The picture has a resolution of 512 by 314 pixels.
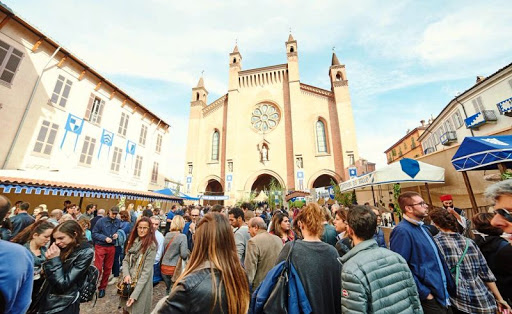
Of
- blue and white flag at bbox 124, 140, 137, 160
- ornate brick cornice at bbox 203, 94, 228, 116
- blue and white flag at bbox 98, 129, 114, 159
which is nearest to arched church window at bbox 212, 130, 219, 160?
ornate brick cornice at bbox 203, 94, 228, 116

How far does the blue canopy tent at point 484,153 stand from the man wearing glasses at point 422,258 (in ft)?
13.0

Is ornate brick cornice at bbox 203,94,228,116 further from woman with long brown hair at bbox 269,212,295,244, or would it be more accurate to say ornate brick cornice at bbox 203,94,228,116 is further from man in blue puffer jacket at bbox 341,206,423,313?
man in blue puffer jacket at bbox 341,206,423,313

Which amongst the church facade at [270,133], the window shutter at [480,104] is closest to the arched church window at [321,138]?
the church facade at [270,133]

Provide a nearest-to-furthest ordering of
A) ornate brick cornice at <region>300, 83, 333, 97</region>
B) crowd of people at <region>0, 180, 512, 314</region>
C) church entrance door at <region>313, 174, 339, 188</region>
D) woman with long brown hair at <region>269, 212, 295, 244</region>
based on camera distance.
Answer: crowd of people at <region>0, 180, 512, 314</region> < woman with long brown hair at <region>269, 212, 295, 244</region> < church entrance door at <region>313, 174, 339, 188</region> < ornate brick cornice at <region>300, 83, 333, 97</region>

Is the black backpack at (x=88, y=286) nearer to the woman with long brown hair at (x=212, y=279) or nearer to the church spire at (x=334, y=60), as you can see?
the woman with long brown hair at (x=212, y=279)

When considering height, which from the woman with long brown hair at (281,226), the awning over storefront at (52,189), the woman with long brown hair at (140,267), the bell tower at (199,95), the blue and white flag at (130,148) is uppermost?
the bell tower at (199,95)

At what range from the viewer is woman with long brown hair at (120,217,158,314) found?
2.84m

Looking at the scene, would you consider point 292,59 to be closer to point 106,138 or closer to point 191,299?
point 106,138

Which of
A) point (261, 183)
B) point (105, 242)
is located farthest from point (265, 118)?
point (105, 242)

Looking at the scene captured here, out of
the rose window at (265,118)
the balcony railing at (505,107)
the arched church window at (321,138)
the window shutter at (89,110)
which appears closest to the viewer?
the balcony railing at (505,107)

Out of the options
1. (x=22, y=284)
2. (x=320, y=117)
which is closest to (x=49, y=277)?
(x=22, y=284)

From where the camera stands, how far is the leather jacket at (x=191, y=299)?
1.19 metres

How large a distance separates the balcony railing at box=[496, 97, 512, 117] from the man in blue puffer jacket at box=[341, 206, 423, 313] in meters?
18.3

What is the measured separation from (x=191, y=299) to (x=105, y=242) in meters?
5.09
